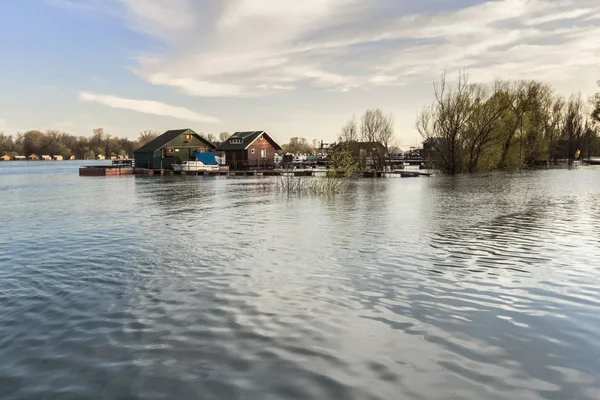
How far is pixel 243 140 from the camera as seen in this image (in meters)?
79.2

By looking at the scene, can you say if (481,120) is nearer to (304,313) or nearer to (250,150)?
(250,150)

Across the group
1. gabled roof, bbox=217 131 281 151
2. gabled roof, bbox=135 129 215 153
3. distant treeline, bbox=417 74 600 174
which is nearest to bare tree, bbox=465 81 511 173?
distant treeline, bbox=417 74 600 174

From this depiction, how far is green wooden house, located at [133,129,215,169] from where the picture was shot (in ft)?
246

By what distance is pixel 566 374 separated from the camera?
5496 millimetres

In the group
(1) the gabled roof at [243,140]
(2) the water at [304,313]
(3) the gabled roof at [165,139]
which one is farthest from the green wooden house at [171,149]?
(2) the water at [304,313]

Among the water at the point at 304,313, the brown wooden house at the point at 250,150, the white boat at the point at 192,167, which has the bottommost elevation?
the water at the point at 304,313

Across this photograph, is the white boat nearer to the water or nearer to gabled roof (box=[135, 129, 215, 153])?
gabled roof (box=[135, 129, 215, 153])

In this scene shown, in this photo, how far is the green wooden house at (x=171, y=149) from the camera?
246ft

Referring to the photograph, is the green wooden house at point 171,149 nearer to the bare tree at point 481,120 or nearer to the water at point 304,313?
the bare tree at point 481,120

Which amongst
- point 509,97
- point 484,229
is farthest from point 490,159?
point 484,229

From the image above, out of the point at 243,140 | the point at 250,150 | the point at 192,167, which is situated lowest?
the point at 192,167

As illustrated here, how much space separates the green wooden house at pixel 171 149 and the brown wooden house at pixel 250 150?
14.6ft

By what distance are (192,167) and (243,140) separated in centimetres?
1254

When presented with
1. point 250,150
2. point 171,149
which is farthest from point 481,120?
point 171,149
